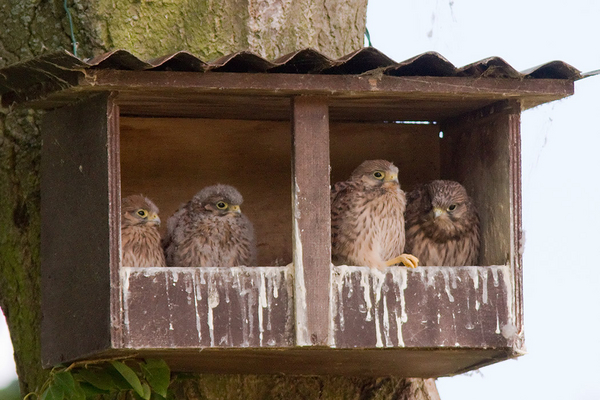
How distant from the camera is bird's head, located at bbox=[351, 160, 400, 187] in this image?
6.06 meters

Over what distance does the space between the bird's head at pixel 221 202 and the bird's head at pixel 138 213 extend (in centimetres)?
26

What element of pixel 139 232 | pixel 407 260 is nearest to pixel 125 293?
pixel 139 232

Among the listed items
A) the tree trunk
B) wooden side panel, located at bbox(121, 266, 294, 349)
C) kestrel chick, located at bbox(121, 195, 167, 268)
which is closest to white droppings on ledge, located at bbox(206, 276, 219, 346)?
wooden side panel, located at bbox(121, 266, 294, 349)

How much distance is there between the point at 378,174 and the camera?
6074mm

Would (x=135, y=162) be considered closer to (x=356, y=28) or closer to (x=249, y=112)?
(x=249, y=112)

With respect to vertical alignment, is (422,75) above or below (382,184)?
above

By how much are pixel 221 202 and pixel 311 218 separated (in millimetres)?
1049

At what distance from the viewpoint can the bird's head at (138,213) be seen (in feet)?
19.6

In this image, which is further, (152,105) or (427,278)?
(152,105)

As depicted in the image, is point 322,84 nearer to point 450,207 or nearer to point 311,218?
point 311,218

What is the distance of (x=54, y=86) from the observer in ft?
16.8

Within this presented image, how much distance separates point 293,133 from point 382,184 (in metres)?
1.07

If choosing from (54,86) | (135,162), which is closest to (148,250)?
(135,162)

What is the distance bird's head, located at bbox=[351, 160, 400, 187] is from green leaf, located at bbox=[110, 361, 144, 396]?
1666mm
